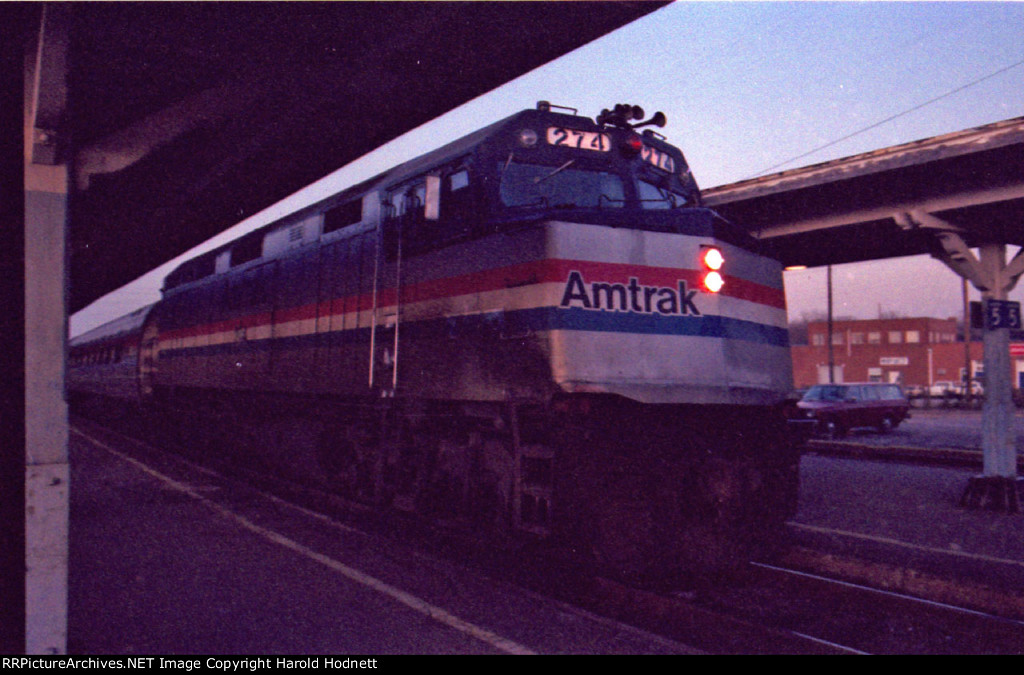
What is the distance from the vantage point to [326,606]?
5.10 m

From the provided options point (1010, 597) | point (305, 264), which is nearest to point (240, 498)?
point (305, 264)

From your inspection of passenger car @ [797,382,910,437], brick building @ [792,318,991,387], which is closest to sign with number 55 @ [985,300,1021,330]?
passenger car @ [797,382,910,437]

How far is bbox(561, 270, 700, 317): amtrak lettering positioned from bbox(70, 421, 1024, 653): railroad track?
2046mm

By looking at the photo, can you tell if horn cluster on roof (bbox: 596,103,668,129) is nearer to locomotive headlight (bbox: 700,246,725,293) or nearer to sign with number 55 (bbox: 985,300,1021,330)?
locomotive headlight (bbox: 700,246,725,293)

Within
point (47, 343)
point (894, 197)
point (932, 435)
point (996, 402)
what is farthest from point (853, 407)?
point (47, 343)

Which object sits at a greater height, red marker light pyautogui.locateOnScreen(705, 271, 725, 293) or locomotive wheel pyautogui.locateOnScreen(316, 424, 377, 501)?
red marker light pyautogui.locateOnScreen(705, 271, 725, 293)

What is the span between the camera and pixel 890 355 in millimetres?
67625

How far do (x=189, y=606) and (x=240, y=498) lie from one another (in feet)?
15.2

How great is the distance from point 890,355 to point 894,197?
62760mm

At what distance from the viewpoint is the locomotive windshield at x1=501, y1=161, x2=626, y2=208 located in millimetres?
6430

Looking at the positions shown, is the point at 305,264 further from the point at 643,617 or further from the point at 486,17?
the point at 643,617

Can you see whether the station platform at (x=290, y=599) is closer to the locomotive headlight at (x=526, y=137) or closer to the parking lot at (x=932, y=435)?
the locomotive headlight at (x=526, y=137)
